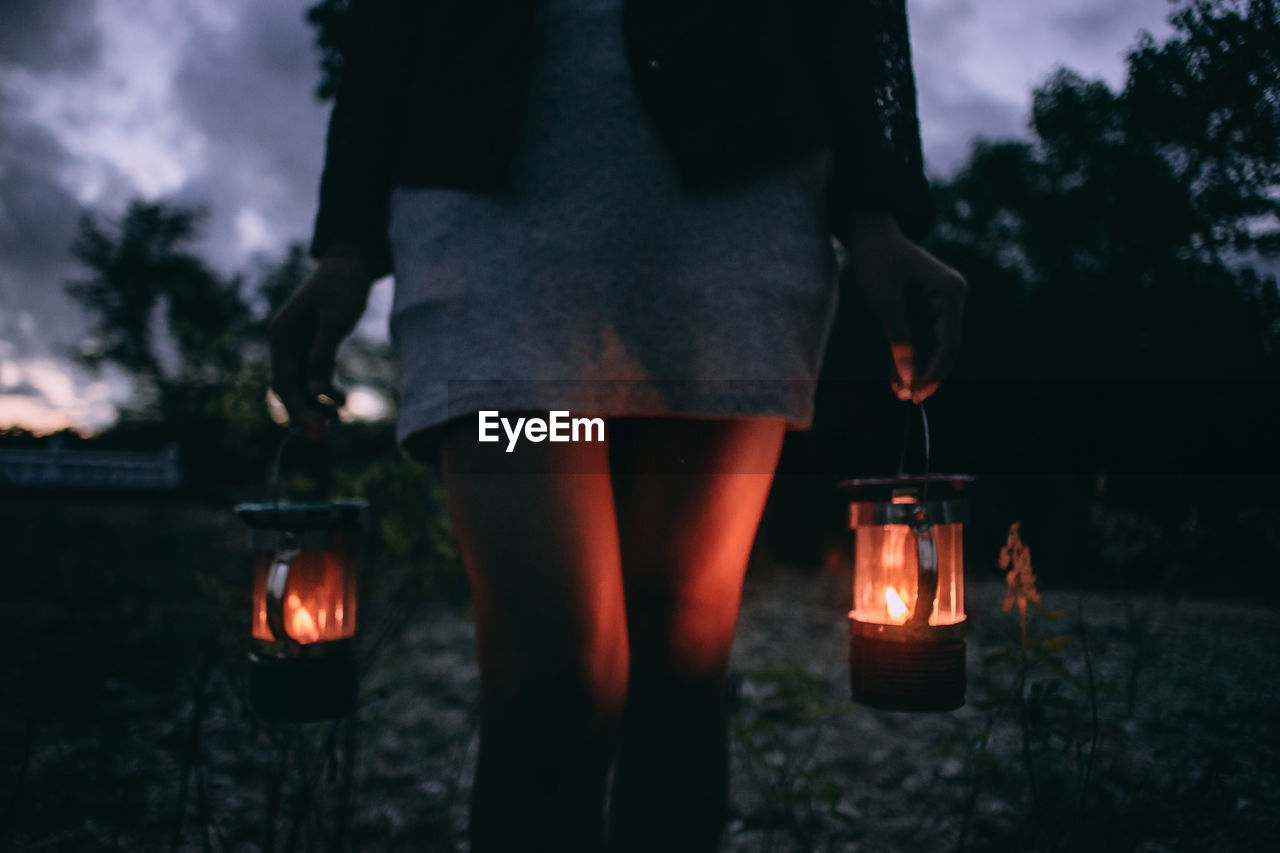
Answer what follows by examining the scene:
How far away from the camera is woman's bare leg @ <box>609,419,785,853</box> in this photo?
41.9 inches

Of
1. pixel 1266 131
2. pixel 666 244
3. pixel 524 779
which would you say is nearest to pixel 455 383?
pixel 666 244

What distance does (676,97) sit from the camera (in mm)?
972

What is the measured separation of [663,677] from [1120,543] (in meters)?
1.33

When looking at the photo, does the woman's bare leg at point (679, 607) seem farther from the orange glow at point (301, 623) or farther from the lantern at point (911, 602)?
the orange glow at point (301, 623)

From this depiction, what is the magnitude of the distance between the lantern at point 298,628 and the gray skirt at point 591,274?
0.38 meters

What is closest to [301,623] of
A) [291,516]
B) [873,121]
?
[291,516]

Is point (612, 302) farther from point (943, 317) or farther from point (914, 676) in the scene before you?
point (914, 676)

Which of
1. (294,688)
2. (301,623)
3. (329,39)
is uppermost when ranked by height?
(329,39)

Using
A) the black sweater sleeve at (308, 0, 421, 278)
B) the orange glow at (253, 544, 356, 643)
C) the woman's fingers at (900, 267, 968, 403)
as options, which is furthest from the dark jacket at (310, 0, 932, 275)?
the orange glow at (253, 544, 356, 643)

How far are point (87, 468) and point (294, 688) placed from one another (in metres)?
4.51

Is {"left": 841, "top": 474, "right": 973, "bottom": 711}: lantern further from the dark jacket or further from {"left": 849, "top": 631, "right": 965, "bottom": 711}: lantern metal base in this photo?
the dark jacket

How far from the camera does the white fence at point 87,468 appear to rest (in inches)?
145

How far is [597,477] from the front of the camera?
0.93 metres

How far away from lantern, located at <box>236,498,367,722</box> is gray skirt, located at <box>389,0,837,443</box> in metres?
0.38
